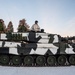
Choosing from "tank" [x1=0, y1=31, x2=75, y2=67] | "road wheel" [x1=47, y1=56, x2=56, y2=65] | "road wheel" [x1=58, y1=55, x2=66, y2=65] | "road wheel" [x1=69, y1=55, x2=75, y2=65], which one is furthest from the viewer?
"road wheel" [x1=69, y1=55, x2=75, y2=65]

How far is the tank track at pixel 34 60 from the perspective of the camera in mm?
16391

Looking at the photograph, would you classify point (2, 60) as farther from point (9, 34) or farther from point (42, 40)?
point (42, 40)

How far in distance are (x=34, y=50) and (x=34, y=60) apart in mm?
1033

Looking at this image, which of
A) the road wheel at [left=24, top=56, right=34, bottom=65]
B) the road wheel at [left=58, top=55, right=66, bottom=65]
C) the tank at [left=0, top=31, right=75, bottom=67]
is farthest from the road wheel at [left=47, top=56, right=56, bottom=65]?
the road wheel at [left=24, top=56, right=34, bottom=65]

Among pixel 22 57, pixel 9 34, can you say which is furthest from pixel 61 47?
pixel 9 34

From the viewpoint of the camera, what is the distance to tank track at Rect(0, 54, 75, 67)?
53.8 ft

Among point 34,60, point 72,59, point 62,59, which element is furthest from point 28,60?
point 72,59

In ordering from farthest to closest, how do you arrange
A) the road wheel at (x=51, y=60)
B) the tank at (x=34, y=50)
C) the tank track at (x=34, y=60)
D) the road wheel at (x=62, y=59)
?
the road wheel at (x=62, y=59), the road wheel at (x=51, y=60), the tank track at (x=34, y=60), the tank at (x=34, y=50)

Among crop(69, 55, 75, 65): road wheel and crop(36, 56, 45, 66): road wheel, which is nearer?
crop(36, 56, 45, 66): road wheel

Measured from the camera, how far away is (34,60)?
661 inches

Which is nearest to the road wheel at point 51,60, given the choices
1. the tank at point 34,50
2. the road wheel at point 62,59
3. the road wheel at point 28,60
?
the tank at point 34,50

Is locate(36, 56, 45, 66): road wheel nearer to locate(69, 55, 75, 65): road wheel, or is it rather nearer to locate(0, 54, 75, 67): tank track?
locate(0, 54, 75, 67): tank track

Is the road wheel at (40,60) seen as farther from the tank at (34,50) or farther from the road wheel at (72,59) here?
the road wheel at (72,59)

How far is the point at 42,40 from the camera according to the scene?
16.7 metres
